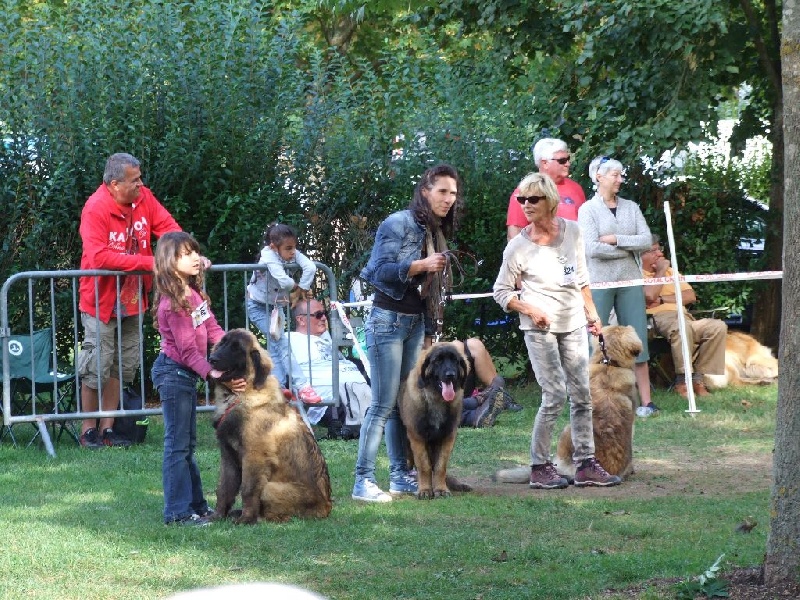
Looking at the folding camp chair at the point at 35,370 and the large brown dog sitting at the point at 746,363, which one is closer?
the folding camp chair at the point at 35,370

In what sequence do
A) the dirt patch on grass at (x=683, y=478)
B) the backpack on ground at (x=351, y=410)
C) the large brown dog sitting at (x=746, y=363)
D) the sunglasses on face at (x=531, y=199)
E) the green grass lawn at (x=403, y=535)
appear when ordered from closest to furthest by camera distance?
the green grass lawn at (x=403, y=535) < the sunglasses on face at (x=531, y=199) < the dirt patch on grass at (x=683, y=478) < the backpack on ground at (x=351, y=410) < the large brown dog sitting at (x=746, y=363)

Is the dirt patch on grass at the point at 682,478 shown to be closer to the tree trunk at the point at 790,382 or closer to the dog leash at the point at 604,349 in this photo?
the dog leash at the point at 604,349

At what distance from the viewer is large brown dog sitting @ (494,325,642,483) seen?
845 cm

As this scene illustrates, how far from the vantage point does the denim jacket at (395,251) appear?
7.51 metres

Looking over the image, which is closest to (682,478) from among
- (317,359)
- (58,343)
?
(317,359)

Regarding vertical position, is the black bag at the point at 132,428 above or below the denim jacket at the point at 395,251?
below

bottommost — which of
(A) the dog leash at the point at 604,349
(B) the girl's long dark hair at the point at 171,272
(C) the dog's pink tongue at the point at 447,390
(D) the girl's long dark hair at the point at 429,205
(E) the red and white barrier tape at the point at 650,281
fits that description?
(C) the dog's pink tongue at the point at 447,390

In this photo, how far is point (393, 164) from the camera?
13.5 meters

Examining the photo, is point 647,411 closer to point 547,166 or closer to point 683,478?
point 547,166

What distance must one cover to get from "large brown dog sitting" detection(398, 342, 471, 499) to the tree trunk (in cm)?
290

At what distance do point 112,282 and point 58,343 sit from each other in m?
1.96

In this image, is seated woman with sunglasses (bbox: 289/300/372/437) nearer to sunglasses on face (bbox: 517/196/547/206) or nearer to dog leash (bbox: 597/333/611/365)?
dog leash (bbox: 597/333/611/365)

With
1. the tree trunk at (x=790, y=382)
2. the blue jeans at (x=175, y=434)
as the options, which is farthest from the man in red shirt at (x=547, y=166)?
the tree trunk at (x=790, y=382)

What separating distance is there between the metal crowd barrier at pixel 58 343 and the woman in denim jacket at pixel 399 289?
171 centimetres
